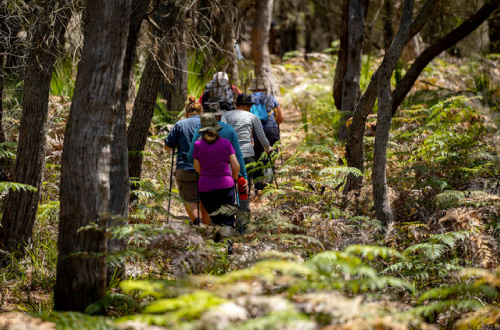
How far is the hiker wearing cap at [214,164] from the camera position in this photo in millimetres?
6223

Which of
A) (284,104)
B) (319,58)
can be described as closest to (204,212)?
(284,104)

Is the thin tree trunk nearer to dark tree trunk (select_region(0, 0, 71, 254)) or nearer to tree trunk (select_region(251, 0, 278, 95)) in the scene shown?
tree trunk (select_region(251, 0, 278, 95))

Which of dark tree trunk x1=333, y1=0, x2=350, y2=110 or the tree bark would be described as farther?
dark tree trunk x1=333, y1=0, x2=350, y2=110

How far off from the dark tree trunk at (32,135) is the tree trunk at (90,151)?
7.38 ft

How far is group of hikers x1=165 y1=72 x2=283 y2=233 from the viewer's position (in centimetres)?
626

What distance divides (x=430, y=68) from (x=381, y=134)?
9.53m

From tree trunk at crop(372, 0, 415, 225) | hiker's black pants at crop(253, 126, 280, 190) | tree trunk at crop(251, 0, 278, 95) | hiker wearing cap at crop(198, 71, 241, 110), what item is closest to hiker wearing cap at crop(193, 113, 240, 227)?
hiker wearing cap at crop(198, 71, 241, 110)

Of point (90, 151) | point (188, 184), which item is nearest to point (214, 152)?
point (188, 184)

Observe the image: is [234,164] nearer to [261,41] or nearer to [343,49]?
[343,49]

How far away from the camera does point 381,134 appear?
661 cm

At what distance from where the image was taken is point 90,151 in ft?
13.9

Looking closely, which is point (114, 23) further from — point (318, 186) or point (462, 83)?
point (462, 83)

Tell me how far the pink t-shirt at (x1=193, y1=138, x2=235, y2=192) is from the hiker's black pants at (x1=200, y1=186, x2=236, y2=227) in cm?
7

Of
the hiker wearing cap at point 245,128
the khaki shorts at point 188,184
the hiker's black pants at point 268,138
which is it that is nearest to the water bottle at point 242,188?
the khaki shorts at point 188,184
